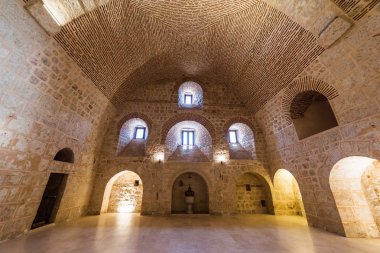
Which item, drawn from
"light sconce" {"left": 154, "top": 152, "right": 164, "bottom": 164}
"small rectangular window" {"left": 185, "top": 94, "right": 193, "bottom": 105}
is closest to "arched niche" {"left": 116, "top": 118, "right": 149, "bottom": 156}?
"light sconce" {"left": 154, "top": 152, "right": 164, "bottom": 164}

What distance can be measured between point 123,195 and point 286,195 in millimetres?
7718

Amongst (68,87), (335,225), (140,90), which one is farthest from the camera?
(140,90)

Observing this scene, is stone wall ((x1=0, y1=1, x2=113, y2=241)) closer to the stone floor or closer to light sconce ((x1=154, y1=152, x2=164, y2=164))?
the stone floor

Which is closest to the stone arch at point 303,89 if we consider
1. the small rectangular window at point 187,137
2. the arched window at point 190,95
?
the arched window at point 190,95

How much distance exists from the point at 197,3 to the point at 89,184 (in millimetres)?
7731

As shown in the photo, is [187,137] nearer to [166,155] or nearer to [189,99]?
[166,155]

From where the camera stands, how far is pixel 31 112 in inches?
145

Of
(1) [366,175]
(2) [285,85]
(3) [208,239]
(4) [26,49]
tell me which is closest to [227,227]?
(3) [208,239]

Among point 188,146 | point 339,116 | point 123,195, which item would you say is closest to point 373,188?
point 339,116

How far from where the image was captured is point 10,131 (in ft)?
10.7

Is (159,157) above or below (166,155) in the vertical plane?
below

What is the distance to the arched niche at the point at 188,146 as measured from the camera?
762 cm

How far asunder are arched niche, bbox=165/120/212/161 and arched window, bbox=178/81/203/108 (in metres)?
1.02

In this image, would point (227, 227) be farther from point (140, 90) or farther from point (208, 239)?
point (140, 90)
